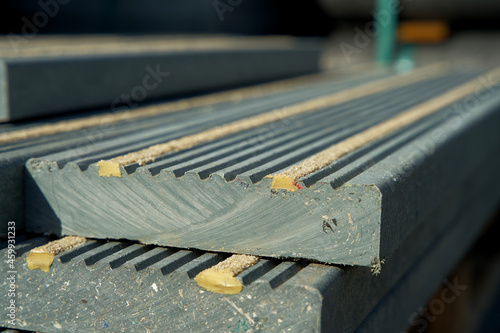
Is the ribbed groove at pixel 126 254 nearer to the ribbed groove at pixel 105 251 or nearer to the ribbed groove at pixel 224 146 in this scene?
the ribbed groove at pixel 105 251

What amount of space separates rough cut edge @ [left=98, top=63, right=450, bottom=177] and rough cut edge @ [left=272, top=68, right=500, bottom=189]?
0.36 meters

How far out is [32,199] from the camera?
4.25 feet

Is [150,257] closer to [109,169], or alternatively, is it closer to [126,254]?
[126,254]

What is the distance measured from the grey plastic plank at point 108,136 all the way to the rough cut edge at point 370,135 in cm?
29

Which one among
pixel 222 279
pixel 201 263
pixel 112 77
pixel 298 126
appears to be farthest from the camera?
Answer: pixel 112 77

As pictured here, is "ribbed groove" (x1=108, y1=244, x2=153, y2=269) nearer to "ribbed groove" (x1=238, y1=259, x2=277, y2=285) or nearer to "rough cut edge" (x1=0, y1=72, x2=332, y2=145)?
"ribbed groove" (x1=238, y1=259, x2=277, y2=285)

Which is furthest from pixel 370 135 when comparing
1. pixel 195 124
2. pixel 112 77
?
pixel 112 77

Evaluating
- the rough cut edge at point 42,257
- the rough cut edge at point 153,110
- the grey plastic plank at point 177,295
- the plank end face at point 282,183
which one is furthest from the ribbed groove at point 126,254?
the rough cut edge at point 153,110

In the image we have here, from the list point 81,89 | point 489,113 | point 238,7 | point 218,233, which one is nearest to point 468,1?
point 238,7

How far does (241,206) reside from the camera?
112 centimetres

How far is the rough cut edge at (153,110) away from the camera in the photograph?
5.57 feet

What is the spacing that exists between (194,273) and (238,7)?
7.48m

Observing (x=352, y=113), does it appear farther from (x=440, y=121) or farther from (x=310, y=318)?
(x=310, y=318)

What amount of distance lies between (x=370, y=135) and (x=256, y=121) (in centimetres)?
44
